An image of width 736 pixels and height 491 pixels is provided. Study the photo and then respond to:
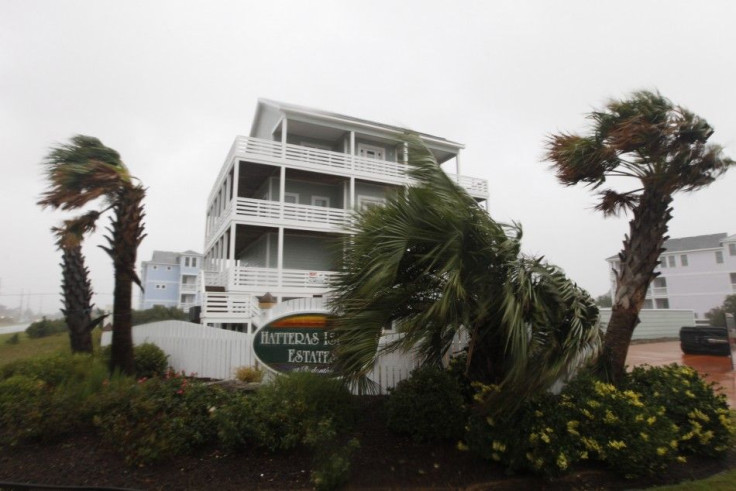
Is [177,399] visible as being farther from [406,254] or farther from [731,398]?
[731,398]

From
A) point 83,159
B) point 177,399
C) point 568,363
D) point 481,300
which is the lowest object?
point 177,399

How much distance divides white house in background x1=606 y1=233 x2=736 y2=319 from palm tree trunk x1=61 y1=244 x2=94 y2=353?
162ft

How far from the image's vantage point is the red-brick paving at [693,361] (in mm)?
12008

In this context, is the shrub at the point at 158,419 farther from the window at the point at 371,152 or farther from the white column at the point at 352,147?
the window at the point at 371,152

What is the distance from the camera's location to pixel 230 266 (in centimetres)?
1702

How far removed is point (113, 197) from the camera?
8328 mm

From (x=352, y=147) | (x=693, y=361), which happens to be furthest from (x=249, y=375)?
(x=693, y=361)

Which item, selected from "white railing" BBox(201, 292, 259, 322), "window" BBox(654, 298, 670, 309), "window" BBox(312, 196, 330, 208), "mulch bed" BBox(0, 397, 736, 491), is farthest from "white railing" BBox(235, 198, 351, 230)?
"window" BBox(654, 298, 670, 309)

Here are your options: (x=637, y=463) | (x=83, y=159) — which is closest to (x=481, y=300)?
(x=637, y=463)

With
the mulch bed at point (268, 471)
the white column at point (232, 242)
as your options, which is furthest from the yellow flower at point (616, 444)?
the white column at point (232, 242)

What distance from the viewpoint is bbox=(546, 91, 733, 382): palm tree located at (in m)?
6.95

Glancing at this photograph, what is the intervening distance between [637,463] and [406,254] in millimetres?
3568

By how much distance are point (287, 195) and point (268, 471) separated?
16576mm

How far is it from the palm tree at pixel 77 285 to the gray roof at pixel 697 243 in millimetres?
58673
